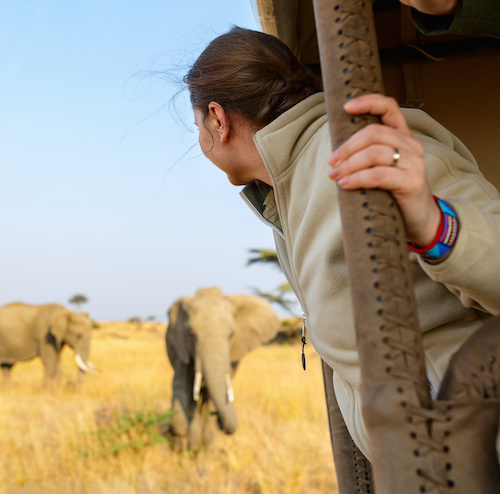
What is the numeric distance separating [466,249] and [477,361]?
0.46ft

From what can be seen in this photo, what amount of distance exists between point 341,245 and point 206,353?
5447mm

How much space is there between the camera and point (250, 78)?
116 centimetres

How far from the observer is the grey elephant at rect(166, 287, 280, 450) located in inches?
239

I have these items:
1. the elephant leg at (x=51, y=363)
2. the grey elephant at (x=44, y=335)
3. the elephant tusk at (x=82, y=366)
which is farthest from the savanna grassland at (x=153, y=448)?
the grey elephant at (x=44, y=335)

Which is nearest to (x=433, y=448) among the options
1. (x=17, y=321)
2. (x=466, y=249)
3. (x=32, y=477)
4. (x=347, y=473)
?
(x=466, y=249)

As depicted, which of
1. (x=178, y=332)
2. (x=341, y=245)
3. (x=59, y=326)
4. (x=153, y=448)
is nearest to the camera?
(x=341, y=245)

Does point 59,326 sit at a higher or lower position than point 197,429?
higher

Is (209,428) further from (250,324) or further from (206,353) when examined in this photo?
(250,324)

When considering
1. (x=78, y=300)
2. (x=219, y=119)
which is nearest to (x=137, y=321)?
(x=78, y=300)

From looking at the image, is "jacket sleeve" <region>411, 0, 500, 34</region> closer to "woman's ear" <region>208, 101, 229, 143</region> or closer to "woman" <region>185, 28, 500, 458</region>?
"woman" <region>185, 28, 500, 458</region>

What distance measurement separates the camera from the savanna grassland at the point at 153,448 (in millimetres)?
5571

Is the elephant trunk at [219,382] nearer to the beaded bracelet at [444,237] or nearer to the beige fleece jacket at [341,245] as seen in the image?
the beige fleece jacket at [341,245]

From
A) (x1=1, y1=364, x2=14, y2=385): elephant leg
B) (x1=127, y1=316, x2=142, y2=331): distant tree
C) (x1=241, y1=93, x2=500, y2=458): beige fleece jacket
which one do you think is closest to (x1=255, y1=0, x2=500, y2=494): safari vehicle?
(x1=241, y1=93, x2=500, y2=458): beige fleece jacket

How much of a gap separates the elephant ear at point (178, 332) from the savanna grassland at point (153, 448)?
74cm
